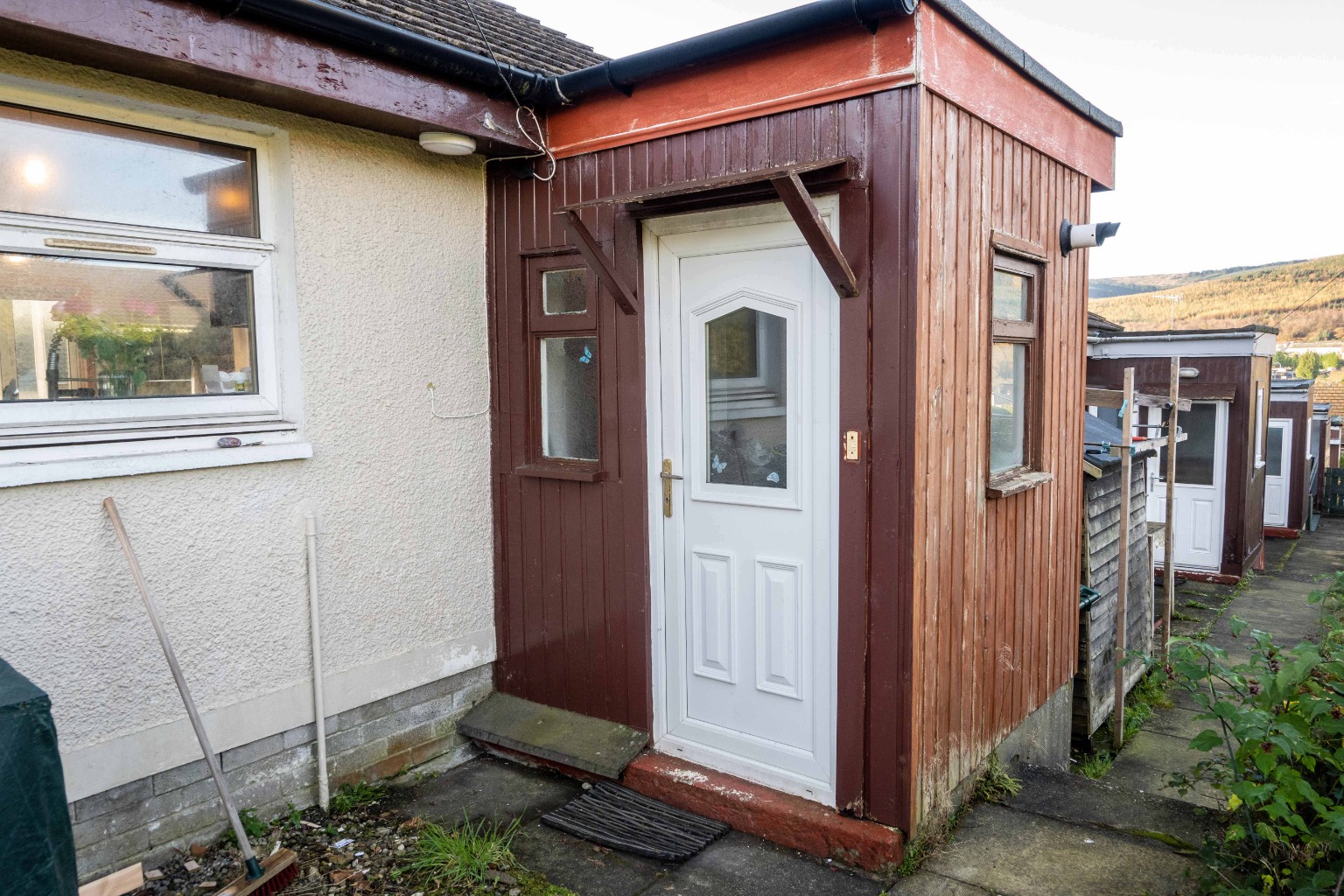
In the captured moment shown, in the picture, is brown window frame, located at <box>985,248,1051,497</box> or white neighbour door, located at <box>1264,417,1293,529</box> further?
white neighbour door, located at <box>1264,417,1293,529</box>

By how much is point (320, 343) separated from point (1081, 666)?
5.24 metres

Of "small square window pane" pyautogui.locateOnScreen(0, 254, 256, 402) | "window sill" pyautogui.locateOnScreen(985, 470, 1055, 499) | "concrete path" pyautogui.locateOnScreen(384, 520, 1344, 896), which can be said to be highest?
"small square window pane" pyautogui.locateOnScreen(0, 254, 256, 402)

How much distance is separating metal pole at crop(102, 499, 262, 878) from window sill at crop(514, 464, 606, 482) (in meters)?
1.78

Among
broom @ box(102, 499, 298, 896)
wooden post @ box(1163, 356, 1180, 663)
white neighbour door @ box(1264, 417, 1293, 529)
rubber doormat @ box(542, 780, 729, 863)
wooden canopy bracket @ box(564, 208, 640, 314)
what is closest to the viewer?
broom @ box(102, 499, 298, 896)

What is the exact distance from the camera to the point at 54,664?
121 inches

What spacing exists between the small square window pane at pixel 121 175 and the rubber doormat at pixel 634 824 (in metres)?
2.94

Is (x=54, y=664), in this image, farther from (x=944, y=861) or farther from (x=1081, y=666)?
(x=1081, y=666)

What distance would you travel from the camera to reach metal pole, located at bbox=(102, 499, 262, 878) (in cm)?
312

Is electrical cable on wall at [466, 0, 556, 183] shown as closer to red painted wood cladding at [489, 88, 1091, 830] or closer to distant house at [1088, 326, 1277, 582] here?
red painted wood cladding at [489, 88, 1091, 830]

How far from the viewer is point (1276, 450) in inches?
587

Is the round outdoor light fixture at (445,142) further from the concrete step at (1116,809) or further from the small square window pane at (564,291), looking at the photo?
the concrete step at (1116,809)

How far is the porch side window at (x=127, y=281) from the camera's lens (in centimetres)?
309

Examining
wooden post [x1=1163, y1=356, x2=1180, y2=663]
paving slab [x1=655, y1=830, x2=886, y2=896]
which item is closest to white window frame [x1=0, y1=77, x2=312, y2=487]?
paving slab [x1=655, y1=830, x2=886, y2=896]

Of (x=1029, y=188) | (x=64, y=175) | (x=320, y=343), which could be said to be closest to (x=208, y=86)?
(x=64, y=175)
